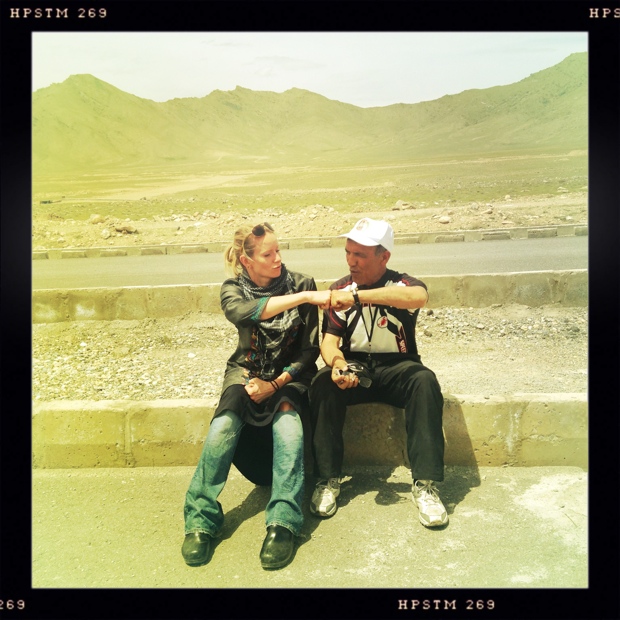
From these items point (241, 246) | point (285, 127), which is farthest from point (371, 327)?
point (285, 127)

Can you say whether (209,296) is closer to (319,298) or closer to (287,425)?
(319,298)

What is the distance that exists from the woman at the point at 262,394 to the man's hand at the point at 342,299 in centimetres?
4

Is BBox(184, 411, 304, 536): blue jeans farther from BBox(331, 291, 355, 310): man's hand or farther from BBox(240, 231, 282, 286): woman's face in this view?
BBox(240, 231, 282, 286): woman's face

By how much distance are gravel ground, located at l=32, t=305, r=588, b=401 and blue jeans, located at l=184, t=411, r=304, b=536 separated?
254 centimetres

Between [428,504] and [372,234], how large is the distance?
148 centimetres

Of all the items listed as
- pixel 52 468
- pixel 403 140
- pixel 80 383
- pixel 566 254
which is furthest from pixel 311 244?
pixel 403 140

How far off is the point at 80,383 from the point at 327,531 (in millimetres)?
4144

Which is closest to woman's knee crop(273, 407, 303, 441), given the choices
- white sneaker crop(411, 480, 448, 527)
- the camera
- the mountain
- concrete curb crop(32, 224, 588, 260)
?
the camera

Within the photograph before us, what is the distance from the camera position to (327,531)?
11.8 ft

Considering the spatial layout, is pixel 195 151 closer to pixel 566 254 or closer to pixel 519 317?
pixel 566 254

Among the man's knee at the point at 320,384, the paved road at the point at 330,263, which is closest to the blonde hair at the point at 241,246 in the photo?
the man's knee at the point at 320,384

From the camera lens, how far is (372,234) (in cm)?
387

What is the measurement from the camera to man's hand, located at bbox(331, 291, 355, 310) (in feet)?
12.5

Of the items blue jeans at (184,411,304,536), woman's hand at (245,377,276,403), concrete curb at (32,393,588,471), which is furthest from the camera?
concrete curb at (32,393,588,471)
